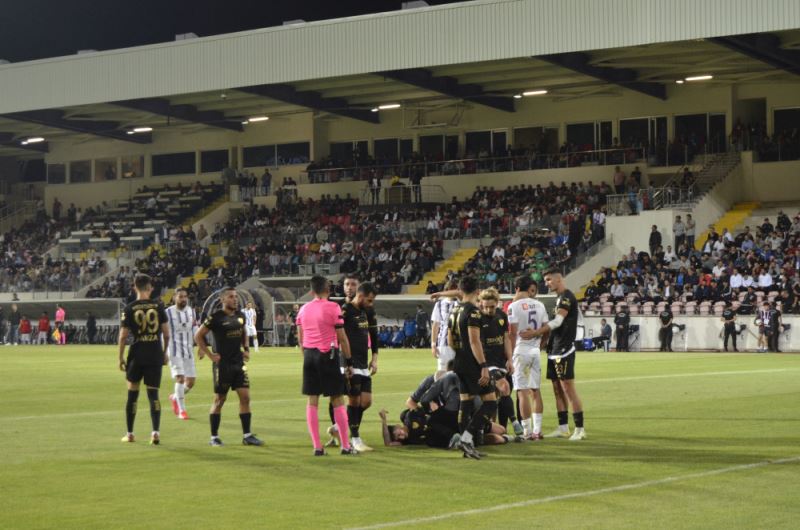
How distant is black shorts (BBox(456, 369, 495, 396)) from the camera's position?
546 inches

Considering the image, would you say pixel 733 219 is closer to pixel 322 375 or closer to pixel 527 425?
pixel 527 425

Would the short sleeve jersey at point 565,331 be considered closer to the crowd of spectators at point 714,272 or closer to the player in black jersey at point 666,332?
the crowd of spectators at point 714,272

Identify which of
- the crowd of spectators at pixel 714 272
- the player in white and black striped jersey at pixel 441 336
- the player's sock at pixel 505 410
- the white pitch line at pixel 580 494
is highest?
the crowd of spectators at pixel 714 272

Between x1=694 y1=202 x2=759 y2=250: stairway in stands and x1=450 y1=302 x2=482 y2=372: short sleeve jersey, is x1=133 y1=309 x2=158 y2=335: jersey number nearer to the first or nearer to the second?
x1=450 y1=302 x2=482 y2=372: short sleeve jersey

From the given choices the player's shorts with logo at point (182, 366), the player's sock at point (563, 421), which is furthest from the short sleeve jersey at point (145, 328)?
the player's sock at point (563, 421)

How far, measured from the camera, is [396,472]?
12781 mm

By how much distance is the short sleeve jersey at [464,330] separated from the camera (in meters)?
13.8

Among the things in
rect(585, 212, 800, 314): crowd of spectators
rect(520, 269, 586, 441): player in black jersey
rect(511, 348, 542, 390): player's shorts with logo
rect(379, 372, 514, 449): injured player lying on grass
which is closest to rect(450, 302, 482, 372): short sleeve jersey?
rect(379, 372, 514, 449): injured player lying on grass

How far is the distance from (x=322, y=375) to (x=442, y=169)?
48.9 meters

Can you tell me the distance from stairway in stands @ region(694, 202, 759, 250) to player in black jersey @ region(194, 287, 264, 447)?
3651cm

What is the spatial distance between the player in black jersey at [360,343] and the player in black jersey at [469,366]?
127cm

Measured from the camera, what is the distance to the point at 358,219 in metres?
61.2

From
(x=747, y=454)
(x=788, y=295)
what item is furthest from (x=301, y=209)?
(x=747, y=454)

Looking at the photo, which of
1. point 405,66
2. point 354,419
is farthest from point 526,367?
point 405,66
